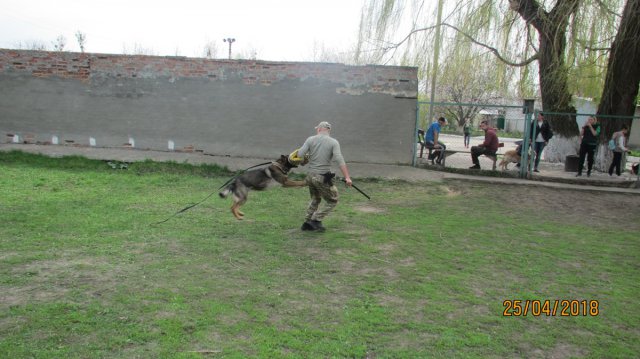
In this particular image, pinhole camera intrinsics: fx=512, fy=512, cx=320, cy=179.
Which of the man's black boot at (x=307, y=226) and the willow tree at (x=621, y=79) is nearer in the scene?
the man's black boot at (x=307, y=226)

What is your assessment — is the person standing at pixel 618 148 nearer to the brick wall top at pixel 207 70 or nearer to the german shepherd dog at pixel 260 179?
the brick wall top at pixel 207 70

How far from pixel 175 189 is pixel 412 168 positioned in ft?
20.4

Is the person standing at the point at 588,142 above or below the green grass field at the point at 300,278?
above

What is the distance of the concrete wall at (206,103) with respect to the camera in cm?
1362

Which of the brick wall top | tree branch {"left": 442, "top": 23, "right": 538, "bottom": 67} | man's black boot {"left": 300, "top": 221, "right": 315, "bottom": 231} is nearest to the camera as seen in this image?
man's black boot {"left": 300, "top": 221, "right": 315, "bottom": 231}

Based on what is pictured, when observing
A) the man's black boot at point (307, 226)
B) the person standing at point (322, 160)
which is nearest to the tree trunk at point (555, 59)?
the person standing at point (322, 160)

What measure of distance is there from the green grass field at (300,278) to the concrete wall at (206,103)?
4479mm

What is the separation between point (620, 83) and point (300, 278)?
1235 cm

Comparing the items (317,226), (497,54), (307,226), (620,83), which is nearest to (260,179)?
(307,226)
